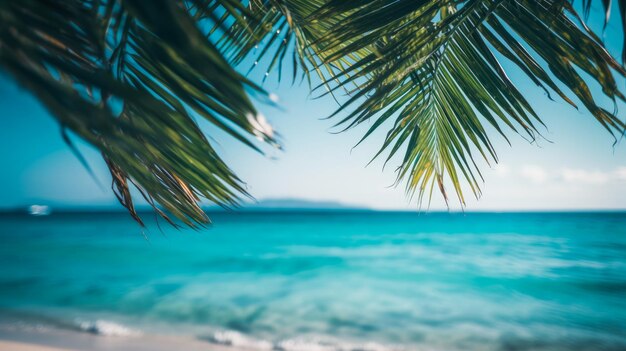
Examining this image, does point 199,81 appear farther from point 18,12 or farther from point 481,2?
point 481,2

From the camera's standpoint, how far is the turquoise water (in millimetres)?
4742

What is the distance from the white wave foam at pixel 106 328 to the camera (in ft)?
13.5

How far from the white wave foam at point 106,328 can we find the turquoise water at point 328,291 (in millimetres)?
35

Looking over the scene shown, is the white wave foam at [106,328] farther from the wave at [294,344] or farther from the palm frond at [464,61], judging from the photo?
the palm frond at [464,61]

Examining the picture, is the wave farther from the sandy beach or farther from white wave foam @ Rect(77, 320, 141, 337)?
white wave foam @ Rect(77, 320, 141, 337)

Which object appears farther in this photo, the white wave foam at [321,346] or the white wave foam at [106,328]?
the white wave foam at [106,328]

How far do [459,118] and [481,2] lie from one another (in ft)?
0.81

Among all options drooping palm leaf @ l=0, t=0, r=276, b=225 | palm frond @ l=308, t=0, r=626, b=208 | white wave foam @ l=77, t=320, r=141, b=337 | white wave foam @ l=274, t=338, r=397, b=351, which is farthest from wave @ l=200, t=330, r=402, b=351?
drooping palm leaf @ l=0, t=0, r=276, b=225

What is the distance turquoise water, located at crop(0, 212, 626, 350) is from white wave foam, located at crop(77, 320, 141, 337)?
0.03 meters

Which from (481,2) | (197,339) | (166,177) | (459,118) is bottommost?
(197,339)

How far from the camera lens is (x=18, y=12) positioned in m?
0.23

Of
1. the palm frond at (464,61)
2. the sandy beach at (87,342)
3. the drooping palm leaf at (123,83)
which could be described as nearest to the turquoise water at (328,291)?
the sandy beach at (87,342)

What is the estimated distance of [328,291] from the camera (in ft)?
25.2

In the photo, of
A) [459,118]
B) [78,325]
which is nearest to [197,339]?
[78,325]
